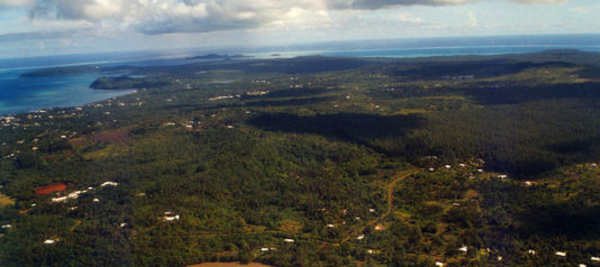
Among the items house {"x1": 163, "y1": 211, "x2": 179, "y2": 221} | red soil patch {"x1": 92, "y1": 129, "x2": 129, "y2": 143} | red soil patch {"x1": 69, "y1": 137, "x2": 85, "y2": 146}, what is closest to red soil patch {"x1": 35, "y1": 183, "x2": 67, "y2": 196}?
house {"x1": 163, "y1": 211, "x2": 179, "y2": 221}

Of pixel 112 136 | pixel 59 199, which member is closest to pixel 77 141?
pixel 112 136

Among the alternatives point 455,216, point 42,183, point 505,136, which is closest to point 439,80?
point 505,136

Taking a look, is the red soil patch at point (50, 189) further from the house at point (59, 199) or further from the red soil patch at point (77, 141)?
the red soil patch at point (77, 141)

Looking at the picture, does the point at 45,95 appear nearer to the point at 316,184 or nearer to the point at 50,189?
the point at 50,189

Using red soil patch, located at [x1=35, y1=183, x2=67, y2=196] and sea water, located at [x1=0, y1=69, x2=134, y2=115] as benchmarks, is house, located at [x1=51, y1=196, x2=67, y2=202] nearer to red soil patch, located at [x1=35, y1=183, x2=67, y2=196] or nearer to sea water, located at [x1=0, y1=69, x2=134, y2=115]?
red soil patch, located at [x1=35, y1=183, x2=67, y2=196]

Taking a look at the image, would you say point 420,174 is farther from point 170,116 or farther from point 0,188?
point 170,116

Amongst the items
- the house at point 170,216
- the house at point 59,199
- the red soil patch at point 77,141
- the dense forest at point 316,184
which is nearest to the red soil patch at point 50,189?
the dense forest at point 316,184
